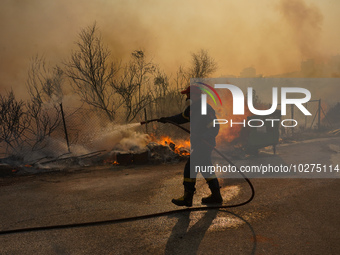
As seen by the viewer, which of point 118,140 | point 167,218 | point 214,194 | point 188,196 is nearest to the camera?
point 167,218

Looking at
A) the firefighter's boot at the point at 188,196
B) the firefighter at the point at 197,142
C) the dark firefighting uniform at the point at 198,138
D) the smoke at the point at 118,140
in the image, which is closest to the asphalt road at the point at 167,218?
the firefighter's boot at the point at 188,196

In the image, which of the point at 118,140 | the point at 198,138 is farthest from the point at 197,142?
the point at 118,140

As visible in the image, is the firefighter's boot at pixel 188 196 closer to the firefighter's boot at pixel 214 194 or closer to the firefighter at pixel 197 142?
the firefighter at pixel 197 142

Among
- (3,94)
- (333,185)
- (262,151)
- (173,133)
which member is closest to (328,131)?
(262,151)

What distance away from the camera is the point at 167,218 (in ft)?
12.6

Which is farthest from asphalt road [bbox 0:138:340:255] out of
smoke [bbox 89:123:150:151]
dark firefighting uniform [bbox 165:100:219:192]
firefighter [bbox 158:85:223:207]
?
smoke [bbox 89:123:150:151]

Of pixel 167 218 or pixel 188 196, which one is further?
pixel 188 196

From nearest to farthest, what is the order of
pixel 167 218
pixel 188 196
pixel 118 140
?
pixel 167 218 < pixel 188 196 < pixel 118 140

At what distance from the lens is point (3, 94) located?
9.20m

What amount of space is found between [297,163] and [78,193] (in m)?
5.98

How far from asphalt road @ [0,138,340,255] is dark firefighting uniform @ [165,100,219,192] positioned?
Result: 21.2 inches

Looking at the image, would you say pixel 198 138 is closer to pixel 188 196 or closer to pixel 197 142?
pixel 197 142

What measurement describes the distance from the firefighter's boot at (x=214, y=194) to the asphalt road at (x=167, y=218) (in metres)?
0.18

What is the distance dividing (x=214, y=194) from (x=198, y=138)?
0.96m
